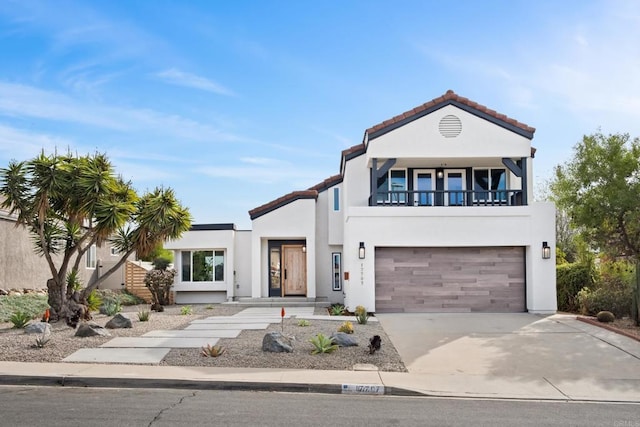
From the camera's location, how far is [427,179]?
71.2 ft

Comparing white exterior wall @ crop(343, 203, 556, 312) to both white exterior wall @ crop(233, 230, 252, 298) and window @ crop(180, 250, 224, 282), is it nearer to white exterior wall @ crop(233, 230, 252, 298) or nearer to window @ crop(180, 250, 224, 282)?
white exterior wall @ crop(233, 230, 252, 298)

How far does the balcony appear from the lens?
20.1 metres

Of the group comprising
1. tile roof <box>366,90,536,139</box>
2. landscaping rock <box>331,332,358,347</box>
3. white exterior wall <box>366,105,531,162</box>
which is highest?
tile roof <box>366,90,536,139</box>

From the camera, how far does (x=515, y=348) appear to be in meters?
13.1

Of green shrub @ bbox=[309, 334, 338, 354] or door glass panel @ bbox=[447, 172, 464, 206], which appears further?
door glass panel @ bbox=[447, 172, 464, 206]

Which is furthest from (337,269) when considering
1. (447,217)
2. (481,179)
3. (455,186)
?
(481,179)

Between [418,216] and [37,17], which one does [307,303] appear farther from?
[37,17]

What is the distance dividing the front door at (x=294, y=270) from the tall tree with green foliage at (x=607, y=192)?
10782mm

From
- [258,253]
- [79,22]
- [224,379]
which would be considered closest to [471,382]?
[224,379]

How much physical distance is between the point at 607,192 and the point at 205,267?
1588cm

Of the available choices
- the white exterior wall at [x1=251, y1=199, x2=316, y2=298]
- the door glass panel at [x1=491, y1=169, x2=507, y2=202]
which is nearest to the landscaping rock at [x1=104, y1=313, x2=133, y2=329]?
the white exterior wall at [x1=251, y1=199, x2=316, y2=298]

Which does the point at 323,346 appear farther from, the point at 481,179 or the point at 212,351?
the point at 481,179

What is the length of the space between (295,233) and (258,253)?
1671mm

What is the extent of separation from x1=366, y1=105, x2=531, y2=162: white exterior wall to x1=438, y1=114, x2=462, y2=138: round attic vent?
104 mm
